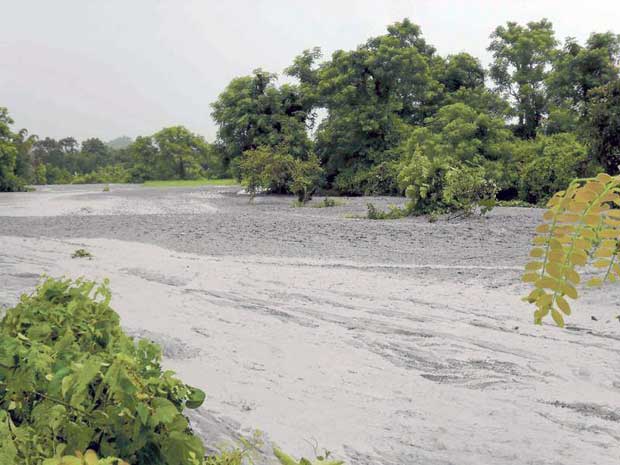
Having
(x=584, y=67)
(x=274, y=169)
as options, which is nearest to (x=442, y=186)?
(x=274, y=169)

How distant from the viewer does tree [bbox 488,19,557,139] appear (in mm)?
23516

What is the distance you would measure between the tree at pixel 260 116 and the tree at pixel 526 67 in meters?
8.67

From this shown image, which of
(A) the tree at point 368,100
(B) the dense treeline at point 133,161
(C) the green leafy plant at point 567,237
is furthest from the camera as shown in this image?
(B) the dense treeline at point 133,161

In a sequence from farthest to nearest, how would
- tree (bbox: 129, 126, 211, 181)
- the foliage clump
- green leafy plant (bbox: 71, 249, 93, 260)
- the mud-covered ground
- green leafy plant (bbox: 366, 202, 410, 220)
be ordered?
1. tree (bbox: 129, 126, 211, 181)
2. the foliage clump
3. green leafy plant (bbox: 366, 202, 410, 220)
4. green leafy plant (bbox: 71, 249, 93, 260)
5. the mud-covered ground

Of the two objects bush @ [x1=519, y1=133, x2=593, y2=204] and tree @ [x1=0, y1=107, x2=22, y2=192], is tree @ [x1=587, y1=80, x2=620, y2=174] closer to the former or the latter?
bush @ [x1=519, y1=133, x2=593, y2=204]

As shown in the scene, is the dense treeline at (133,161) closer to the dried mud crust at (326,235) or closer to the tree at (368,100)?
the tree at (368,100)

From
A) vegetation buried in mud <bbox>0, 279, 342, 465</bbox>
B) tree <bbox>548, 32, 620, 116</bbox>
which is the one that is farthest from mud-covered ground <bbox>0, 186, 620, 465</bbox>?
tree <bbox>548, 32, 620, 116</bbox>

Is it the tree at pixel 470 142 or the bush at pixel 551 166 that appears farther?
the tree at pixel 470 142

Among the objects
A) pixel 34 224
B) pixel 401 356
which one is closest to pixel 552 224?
pixel 401 356

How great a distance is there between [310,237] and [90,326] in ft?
24.9

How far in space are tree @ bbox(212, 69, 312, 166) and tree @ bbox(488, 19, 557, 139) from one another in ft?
28.4

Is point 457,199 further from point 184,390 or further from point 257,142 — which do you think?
point 257,142

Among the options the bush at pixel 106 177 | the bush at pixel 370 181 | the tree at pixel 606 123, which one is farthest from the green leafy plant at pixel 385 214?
the bush at pixel 106 177

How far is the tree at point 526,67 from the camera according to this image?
23.5 meters
